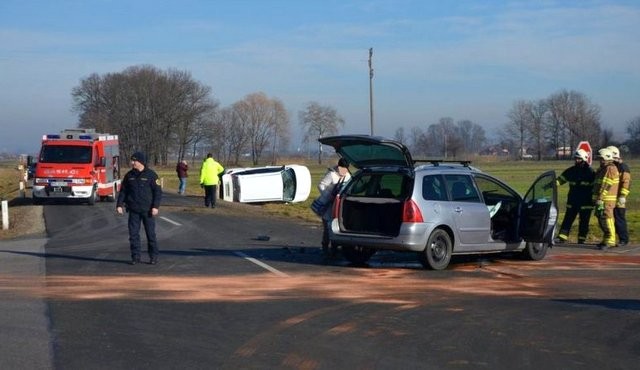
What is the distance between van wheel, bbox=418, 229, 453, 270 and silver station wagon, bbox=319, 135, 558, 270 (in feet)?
0.05

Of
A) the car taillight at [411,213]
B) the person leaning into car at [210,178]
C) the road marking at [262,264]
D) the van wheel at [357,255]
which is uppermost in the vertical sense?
the person leaning into car at [210,178]

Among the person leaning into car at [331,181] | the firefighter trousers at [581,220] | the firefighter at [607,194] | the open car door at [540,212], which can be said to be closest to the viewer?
the open car door at [540,212]

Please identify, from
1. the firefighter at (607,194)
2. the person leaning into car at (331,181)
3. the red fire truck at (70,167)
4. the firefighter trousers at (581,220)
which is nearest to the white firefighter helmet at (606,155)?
the firefighter at (607,194)

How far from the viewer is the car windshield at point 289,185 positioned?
34.4 metres

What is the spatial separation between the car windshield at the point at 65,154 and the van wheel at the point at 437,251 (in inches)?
823

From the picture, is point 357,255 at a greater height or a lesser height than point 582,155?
lesser

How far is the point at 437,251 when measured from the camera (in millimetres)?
13219

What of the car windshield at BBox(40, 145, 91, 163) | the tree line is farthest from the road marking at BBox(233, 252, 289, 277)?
the tree line

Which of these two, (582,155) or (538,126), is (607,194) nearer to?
(582,155)

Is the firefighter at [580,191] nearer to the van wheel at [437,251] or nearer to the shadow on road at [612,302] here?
the van wheel at [437,251]

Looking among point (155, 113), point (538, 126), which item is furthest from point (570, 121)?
point (155, 113)

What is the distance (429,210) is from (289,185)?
21.7 metres

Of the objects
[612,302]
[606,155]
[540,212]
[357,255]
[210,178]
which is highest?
[606,155]

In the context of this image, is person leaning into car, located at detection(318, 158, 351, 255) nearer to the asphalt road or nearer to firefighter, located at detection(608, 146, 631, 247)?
the asphalt road
